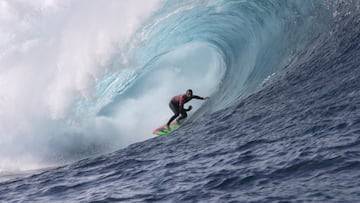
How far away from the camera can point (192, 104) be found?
16.9m

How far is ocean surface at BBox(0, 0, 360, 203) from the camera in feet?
22.2

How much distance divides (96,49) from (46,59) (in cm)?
180

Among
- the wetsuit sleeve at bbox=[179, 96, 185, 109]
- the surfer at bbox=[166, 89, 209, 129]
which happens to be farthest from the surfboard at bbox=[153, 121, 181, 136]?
the wetsuit sleeve at bbox=[179, 96, 185, 109]

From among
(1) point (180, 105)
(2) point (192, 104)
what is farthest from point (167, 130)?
(2) point (192, 104)

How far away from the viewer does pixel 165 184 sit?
283 inches

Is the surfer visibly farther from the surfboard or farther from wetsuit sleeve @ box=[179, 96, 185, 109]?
the surfboard

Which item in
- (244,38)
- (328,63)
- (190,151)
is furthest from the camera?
(244,38)

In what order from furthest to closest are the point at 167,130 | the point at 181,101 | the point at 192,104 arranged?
1. the point at 192,104
2. the point at 181,101
3. the point at 167,130

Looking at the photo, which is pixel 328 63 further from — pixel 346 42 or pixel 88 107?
pixel 88 107

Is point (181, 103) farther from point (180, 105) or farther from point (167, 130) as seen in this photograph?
point (167, 130)

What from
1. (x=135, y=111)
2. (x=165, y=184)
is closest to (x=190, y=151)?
(x=165, y=184)

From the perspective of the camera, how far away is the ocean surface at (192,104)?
677cm

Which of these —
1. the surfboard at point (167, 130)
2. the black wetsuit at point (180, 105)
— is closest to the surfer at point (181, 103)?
the black wetsuit at point (180, 105)

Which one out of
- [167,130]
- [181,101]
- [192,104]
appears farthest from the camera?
[192,104]
